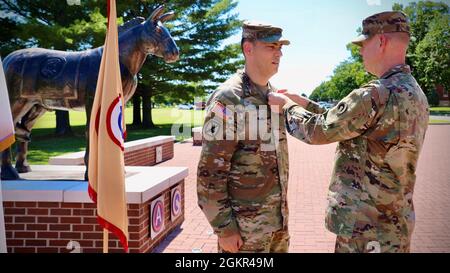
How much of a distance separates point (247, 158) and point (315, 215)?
12.8 ft

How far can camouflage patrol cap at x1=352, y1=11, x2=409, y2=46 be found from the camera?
96.6 inches

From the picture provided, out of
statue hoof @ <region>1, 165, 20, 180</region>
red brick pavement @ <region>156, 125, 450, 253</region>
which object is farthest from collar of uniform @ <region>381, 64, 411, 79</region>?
statue hoof @ <region>1, 165, 20, 180</region>

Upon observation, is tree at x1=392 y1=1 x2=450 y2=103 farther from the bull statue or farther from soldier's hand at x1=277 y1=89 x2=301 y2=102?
soldier's hand at x1=277 y1=89 x2=301 y2=102

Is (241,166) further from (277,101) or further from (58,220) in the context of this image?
(58,220)

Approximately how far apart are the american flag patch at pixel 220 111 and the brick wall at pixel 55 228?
204cm

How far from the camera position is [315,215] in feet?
20.0

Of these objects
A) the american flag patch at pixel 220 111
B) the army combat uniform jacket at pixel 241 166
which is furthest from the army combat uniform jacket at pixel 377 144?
the american flag patch at pixel 220 111

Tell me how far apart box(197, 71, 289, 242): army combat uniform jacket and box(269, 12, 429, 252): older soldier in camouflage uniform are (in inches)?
8.8

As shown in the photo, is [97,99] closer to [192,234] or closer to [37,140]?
[192,234]

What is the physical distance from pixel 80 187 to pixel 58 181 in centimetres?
49

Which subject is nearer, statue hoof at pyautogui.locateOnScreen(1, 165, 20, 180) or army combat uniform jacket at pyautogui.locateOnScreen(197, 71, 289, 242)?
army combat uniform jacket at pyautogui.locateOnScreen(197, 71, 289, 242)

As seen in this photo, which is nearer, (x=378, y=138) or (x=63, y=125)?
(x=378, y=138)

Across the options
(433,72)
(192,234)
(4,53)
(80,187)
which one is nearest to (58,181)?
(80,187)

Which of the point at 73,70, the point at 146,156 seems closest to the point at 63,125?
the point at 146,156
